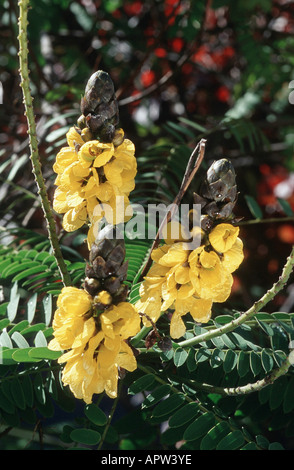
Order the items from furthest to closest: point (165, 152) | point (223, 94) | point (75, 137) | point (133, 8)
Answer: point (223, 94)
point (133, 8)
point (165, 152)
point (75, 137)

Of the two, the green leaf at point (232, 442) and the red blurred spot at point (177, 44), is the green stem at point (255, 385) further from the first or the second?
the red blurred spot at point (177, 44)

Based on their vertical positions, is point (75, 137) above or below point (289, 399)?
above

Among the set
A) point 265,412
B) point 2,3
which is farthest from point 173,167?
point 2,3

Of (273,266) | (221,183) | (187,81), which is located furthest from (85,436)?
(187,81)

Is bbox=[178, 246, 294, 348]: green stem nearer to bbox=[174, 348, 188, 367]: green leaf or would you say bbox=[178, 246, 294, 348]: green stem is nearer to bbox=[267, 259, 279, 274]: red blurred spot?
bbox=[174, 348, 188, 367]: green leaf

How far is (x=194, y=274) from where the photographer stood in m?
0.69

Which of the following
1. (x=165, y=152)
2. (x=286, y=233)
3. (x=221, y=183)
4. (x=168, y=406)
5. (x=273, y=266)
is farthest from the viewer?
(x=286, y=233)

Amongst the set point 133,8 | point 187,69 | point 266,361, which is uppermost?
point 133,8

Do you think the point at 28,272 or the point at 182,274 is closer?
the point at 182,274

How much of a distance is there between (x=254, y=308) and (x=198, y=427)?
265 millimetres

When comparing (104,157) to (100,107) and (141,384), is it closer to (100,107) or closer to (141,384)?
(100,107)

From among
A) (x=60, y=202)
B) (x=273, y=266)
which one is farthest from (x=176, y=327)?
(x=273, y=266)
